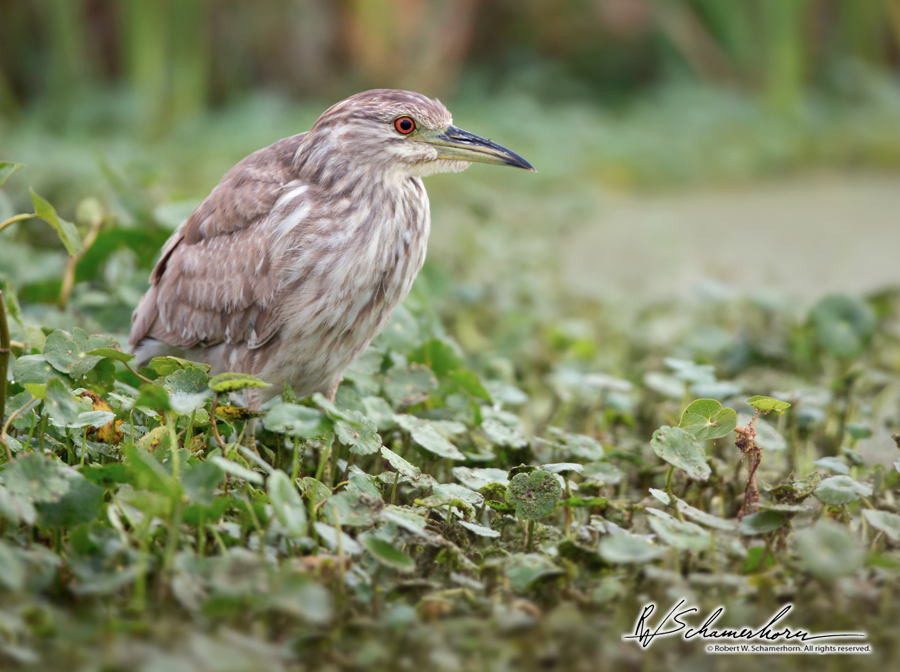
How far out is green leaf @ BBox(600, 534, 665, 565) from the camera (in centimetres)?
225

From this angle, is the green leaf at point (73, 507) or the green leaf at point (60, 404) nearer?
the green leaf at point (73, 507)

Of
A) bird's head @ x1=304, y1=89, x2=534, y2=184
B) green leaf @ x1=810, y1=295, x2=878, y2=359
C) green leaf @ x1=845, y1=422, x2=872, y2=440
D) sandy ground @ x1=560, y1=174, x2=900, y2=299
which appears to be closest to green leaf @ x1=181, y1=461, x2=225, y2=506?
bird's head @ x1=304, y1=89, x2=534, y2=184

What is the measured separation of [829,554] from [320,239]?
1.73 metres

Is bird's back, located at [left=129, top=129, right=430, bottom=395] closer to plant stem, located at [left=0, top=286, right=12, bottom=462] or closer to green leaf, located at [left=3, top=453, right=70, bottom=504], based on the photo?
plant stem, located at [left=0, top=286, right=12, bottom=462]

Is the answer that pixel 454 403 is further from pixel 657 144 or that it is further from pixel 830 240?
pixel 657 144

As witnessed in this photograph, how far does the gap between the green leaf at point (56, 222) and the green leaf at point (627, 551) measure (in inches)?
67.3

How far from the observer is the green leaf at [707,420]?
2738 millimetres

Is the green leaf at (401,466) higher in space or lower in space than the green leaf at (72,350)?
lower

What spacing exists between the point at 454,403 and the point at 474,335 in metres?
1.32

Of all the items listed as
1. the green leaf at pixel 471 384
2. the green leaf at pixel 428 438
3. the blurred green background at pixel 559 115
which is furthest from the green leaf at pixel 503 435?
the blurred green background at pixel 559 115

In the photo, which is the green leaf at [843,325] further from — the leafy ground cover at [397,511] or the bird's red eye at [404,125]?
the bird's red eye at [404,125]

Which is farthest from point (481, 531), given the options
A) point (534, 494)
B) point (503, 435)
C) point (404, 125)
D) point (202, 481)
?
point (404, 125)

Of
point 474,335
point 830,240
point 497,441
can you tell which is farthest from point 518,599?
point 830,240

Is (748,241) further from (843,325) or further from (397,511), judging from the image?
(397,511)
